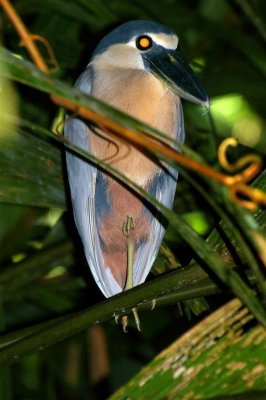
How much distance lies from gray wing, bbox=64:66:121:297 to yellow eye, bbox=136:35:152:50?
175mm

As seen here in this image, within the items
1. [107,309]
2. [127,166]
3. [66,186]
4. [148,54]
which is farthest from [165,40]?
[107,309]

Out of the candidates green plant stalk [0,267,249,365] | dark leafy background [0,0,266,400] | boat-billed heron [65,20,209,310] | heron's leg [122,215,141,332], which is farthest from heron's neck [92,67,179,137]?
green plant stalk [0,267,249,365]

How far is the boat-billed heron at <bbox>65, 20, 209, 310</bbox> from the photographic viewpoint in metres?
1.61

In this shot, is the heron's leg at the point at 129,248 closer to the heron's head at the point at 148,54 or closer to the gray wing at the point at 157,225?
the gray wing at the point at 157,225

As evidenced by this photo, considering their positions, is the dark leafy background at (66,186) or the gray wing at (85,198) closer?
the dark leafy background at (66,186)

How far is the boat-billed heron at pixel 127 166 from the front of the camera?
1.61 metres

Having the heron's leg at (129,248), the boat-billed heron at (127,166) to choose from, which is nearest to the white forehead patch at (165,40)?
the boat-billed heron at (127,166)

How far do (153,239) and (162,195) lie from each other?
0.36 ft

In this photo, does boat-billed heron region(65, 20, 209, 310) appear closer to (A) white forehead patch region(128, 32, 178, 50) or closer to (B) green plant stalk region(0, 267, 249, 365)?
(A) white forehead patch region(128, 32, 178, 50)

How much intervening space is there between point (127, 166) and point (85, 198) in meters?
0.13

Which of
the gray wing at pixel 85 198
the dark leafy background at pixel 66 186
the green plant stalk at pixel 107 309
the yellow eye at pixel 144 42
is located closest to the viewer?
the green plant stalk at pixel 107 309

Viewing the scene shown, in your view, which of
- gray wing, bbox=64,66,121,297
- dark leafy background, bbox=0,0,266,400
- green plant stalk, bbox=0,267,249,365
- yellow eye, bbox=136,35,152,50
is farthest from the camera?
yellow eye, bbox=136,35,152,50

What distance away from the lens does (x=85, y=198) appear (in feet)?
5.29

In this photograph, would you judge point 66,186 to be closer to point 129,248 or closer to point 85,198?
point 85,198
